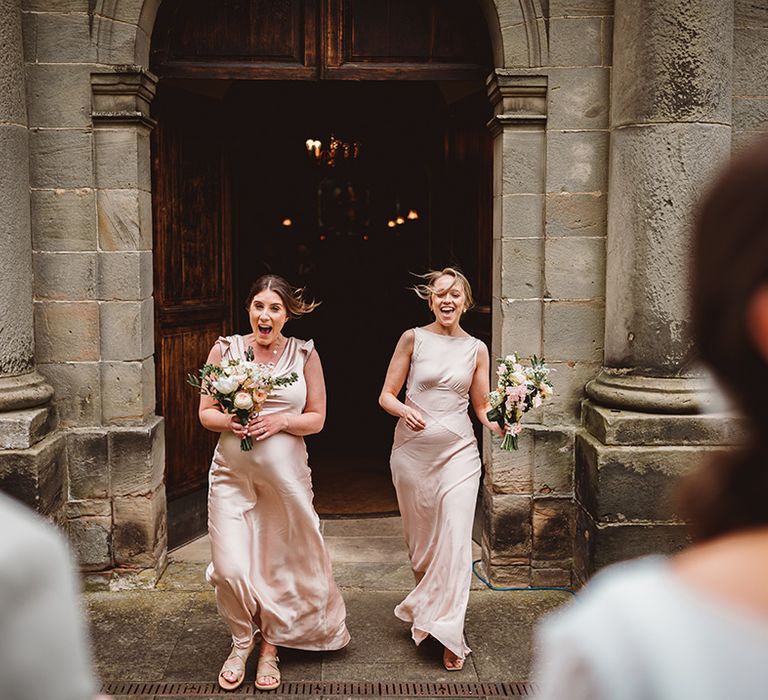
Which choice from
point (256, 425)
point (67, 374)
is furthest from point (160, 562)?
point (256, 425)

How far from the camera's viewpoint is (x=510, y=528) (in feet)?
19.7

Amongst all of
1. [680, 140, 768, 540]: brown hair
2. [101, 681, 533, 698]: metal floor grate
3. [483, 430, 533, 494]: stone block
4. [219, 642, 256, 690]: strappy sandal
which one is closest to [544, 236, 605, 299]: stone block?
[483, 430, 533, 494]: stone block

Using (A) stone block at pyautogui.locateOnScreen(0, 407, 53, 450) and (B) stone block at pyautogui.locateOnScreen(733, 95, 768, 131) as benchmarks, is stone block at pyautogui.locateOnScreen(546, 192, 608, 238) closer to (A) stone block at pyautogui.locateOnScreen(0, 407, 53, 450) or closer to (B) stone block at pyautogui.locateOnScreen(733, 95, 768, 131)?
(B) stone block at pyautogui.locateOnScreen(733, 95, 768, 131)

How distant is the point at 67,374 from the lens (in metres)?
5.86

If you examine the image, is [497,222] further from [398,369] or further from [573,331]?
[398,369]

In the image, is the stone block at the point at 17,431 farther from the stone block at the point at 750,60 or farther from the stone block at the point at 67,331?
the stone block at the point at 750,60

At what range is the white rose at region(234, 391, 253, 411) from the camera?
14.2 feet

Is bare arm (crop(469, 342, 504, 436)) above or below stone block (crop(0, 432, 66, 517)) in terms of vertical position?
above

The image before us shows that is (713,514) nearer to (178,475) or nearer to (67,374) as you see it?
(67,374)

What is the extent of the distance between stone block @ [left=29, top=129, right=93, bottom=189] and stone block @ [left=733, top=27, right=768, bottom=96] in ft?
13.3

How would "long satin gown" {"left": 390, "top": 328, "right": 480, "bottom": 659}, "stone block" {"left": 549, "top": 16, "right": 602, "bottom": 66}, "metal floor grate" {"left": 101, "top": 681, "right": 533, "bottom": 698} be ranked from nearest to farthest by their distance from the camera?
"metal floor grate" {"left": 101, "top": 681, "right": 533, "bottom": 698} < "long satin gown" {"left": 390, "top": 328, "right": 480, "bottom": 659} < "stone block" {"left": 549, "top": 16, "right": 602, "bottom": 66}

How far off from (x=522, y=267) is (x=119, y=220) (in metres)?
2.58

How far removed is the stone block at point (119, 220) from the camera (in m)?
5.79

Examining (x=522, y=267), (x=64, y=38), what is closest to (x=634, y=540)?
(x=522, y=267)
